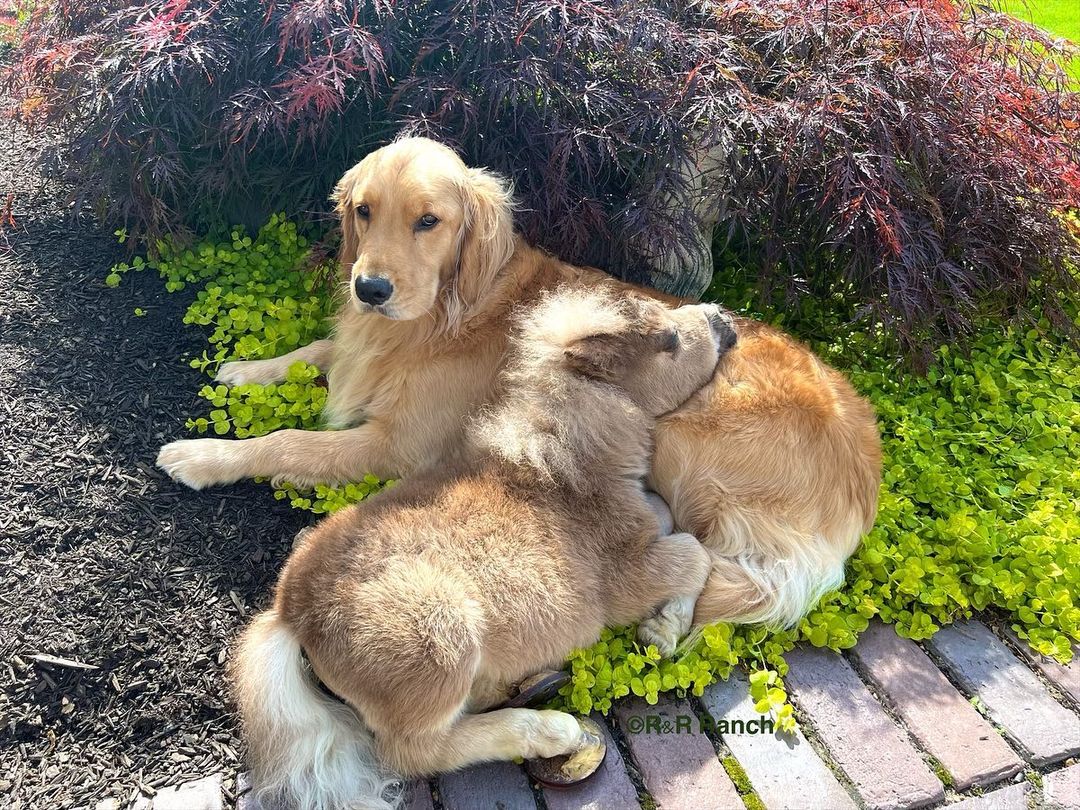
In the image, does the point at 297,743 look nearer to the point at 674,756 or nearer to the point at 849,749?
the point at 674,756

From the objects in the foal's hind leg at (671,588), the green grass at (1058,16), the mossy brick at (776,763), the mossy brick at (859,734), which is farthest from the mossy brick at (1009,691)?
the green grass at (1058,16)

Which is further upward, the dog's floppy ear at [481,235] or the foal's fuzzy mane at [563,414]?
the dog's floppy ear at [481,235]

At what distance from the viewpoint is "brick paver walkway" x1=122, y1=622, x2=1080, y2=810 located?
2.36 meters

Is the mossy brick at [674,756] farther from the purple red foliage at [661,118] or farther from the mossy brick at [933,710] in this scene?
the purple red foliage at [661,118]

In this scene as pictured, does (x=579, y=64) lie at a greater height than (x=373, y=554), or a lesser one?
greater

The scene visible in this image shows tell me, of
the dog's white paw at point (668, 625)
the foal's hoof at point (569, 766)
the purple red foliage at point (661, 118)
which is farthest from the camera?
the purple red foliage at point (661, 118)

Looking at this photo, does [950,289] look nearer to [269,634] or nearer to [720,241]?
[720,241]

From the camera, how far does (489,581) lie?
7.91 feet

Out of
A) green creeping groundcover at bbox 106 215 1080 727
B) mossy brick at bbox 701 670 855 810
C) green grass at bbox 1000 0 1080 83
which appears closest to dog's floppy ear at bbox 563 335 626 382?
green creeping groundcover at bbox 106 215 1080 727

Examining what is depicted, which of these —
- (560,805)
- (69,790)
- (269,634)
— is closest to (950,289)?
(560,805)

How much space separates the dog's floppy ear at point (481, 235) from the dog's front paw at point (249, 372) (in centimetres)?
111

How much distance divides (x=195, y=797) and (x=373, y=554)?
2.91 feet

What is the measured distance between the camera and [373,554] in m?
2.39

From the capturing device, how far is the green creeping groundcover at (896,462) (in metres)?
2.79
